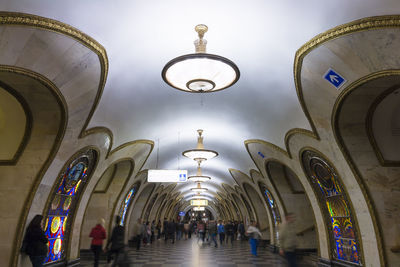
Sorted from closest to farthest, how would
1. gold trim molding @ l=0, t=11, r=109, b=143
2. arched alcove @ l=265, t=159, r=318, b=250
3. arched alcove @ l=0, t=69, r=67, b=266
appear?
gold trim molding @ l=0, t=11, r=109, b=143 < arched alcove @ l=0, t=69, r=67, b=266 < arched alcove @ l=265, t=159, r=318, b=250

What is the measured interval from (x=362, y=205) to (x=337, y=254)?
215cm

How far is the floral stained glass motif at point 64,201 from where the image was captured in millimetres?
6844

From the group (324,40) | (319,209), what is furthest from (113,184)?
(324,40)

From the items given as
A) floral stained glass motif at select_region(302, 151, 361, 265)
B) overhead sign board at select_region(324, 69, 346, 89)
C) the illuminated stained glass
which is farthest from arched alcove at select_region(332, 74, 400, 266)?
the illuminated stained glass

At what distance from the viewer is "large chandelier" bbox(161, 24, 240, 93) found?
412 centimetres

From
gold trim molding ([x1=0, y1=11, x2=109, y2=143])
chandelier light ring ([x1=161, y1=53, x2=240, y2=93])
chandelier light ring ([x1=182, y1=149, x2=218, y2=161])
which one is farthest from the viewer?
chandelier light ring ([x1=182, y1=149, x2=218, y2=161])

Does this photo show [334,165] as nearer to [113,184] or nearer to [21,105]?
[21,105]

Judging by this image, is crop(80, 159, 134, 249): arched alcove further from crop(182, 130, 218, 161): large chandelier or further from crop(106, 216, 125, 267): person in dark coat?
crop(106, 216, 125, 267): person in dark coat

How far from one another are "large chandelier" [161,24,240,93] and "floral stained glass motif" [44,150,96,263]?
145 inches

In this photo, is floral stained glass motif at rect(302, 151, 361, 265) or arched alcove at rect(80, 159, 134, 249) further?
arched alcove at rect(80, 159, 134, 249)

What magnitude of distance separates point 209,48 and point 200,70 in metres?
1.03

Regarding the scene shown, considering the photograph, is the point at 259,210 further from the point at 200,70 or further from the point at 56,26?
the point at 56,26

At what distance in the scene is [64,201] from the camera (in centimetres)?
735

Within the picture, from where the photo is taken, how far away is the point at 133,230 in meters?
15.7
